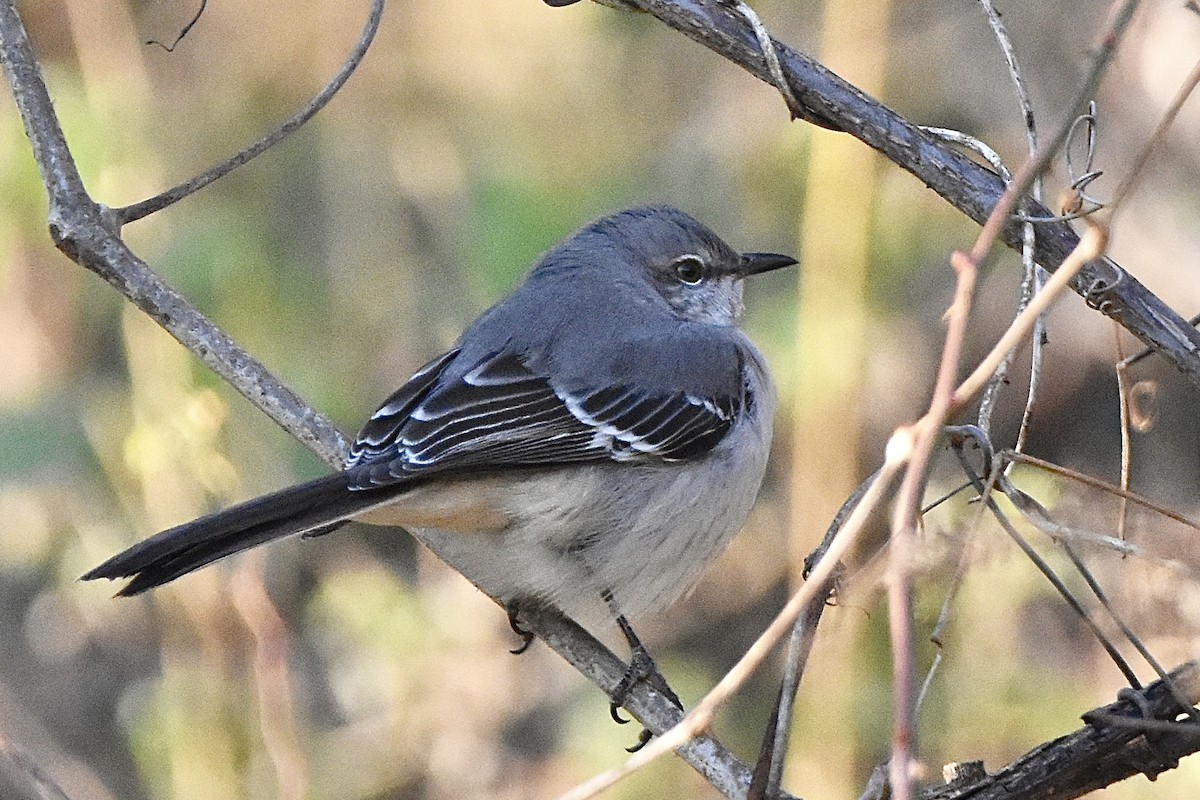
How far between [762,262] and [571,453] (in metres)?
1.14

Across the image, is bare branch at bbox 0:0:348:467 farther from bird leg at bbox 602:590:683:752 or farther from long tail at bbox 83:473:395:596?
bird leg at bbox 602:590:683:752

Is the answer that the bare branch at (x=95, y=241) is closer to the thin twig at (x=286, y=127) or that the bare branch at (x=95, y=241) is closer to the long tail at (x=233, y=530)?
the thin twig at (x=286, y=127)

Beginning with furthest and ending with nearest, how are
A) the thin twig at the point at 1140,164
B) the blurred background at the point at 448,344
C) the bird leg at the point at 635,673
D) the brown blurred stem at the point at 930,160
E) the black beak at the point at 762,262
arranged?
1. the blurred background at the point at 448,344
2. the black beak at the point at 762,262
3. the bird leg at the point at 635,673
4. the brown blurred stem at the point at 930,160
5. the thin twig at the point at 1140,164

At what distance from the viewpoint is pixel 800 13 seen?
534 centimetres

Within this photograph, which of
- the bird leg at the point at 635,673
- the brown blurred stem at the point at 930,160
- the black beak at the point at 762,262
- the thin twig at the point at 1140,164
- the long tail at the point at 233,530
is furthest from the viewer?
the black beak at the point at 762,262

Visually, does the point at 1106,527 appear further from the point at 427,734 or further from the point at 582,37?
the point at 582,37

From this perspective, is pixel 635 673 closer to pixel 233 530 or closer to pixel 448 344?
pixel 233 530

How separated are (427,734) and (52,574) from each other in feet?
4.81

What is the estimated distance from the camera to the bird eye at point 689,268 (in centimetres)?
422

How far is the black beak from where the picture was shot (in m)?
4.14

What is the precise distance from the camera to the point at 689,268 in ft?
13.9

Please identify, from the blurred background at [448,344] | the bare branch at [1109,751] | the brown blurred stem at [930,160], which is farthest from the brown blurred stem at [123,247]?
the blurred background at [448,344]

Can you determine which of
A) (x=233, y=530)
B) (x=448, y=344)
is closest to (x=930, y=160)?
(x=233, y=530)

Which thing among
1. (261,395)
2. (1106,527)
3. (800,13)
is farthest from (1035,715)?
(800,13)
